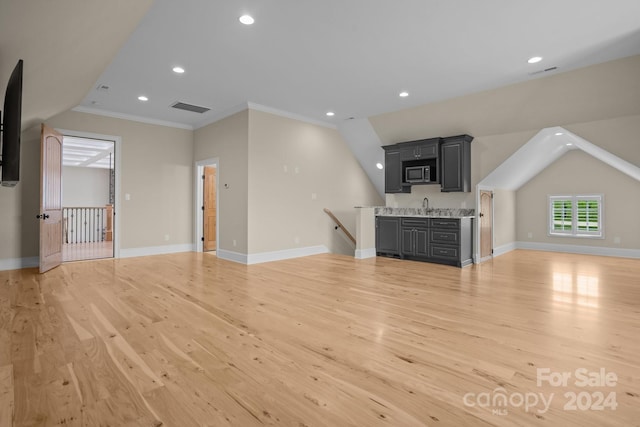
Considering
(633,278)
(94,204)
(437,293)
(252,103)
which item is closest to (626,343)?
(437,293)

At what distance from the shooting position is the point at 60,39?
285 centimetres

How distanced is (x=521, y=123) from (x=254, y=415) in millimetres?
5658

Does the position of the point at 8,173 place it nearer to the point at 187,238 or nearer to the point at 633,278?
the point at 187,238

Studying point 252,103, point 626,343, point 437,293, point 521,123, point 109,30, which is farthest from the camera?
point 252,103

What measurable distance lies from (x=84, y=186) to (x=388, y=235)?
13.2 meters

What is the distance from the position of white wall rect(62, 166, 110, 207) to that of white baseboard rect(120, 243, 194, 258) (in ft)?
29.9

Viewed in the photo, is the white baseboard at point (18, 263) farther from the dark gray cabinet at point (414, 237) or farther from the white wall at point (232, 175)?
the dark gray cabinet at point (414, 237)

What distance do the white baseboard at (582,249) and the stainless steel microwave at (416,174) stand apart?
12.9 ft

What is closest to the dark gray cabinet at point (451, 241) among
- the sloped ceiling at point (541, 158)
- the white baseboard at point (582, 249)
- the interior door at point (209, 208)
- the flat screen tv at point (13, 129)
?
the sloped ceiling at point (541, 158)

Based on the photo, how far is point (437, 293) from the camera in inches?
158

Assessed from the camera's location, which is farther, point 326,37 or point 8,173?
point 326,37

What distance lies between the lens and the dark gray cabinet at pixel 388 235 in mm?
6569

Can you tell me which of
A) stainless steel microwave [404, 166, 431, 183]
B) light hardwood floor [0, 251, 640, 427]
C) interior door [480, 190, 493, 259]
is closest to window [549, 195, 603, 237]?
interior door [480, 190, 493, 259]

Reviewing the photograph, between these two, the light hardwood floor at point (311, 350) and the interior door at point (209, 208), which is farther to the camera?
the interior door at point (209, 208)
